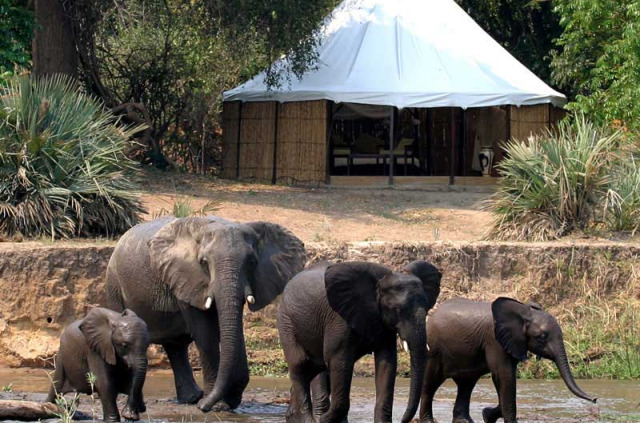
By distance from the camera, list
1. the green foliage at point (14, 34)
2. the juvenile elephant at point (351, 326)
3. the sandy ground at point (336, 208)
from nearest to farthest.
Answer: the juvenile elephant at point (351, 326), the sandy ground at point (336, 208), the green foliage at point (14, 34)

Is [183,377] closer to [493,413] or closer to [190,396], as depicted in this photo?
[190,396]

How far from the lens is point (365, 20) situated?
1260 inches

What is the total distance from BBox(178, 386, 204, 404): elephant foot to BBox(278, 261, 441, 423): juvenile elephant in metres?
1.64

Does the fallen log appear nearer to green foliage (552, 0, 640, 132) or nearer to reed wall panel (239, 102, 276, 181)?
green foliage (552, 0, 640, 132)

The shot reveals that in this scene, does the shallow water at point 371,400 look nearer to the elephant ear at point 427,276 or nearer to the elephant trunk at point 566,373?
the elephant trunk at point 566,373

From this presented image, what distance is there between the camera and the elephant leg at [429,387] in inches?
448

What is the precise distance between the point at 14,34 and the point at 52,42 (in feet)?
4.15

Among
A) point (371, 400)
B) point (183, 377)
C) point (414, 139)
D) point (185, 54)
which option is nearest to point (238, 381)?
point (183, 377)

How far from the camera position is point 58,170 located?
55.1 ft

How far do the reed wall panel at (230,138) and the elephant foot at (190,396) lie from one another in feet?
58.0

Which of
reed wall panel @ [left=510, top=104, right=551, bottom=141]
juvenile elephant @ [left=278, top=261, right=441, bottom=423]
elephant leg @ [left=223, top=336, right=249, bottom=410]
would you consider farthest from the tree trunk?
juvenile elephant @ [left=278, top=261, right=441, bottom=423]

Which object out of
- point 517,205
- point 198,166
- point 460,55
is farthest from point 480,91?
point 517,205

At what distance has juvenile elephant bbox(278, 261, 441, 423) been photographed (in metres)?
9.95

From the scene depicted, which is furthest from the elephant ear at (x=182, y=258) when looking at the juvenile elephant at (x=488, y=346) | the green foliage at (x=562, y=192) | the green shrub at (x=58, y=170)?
the green foliage at (x=562, y=192)
